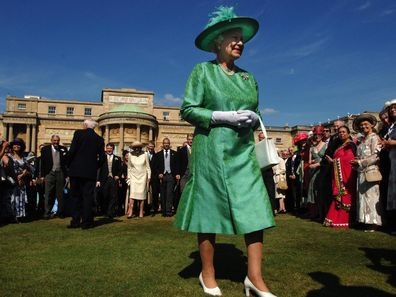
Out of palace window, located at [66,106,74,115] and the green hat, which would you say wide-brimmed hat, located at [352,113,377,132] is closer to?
the green hat

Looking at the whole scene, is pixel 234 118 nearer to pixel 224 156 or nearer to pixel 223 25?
pixel 224 156

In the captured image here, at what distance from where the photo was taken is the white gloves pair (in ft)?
9.98

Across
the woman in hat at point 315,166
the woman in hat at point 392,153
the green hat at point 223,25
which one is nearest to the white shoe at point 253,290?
the green hat at point 223,25

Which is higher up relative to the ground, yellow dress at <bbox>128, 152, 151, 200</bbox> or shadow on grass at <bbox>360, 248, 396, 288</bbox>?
yellow dress at <bbox>128, 152, 151, 200</bbox>

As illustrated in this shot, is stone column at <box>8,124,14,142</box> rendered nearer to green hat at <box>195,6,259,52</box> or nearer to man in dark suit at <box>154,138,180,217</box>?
man in dark suit at <box>154,138,180,217</box>

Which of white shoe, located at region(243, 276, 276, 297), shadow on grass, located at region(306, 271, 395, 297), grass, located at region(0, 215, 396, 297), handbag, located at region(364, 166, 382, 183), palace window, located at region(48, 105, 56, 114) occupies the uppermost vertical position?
palace window, located at region(48, 105, 56, 114)

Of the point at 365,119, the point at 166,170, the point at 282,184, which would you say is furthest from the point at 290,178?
the point at 365,119

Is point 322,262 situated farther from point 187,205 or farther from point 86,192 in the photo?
point 86,192

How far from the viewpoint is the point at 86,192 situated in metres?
7.76

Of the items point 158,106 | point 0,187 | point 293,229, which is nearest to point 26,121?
point 158,106

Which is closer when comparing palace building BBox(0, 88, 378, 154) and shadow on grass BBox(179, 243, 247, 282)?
shadow on grass BBox(179, 243, 247, 282)

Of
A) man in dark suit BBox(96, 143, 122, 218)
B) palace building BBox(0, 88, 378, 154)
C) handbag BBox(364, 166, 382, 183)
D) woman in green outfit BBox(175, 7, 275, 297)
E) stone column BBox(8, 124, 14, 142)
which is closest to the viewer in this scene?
woman in green outfit BBox(175, 7, 275, 297)

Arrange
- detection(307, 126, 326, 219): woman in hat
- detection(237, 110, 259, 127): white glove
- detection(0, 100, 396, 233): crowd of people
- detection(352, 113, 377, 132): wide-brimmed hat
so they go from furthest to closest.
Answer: detection(307, 126, 326, 219): woman in hat, detection(352, 113, 377, 132): wide-brimmed hat, detection(0, 100, 396, 233): crowd of people, detection(237, 110, 259, 127): white glove

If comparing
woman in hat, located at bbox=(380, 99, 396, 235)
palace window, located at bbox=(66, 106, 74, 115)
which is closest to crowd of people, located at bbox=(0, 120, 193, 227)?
woman in hat, located at bbox=(380, 99, 396, 235)
